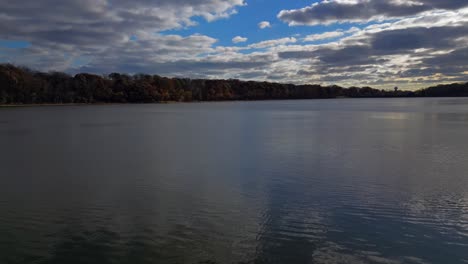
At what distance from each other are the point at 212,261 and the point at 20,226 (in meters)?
3.76

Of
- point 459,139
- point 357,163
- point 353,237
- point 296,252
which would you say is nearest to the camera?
point 296,252

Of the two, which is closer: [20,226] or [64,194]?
[20,226]

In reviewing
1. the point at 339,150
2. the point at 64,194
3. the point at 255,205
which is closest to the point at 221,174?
the point at 255,205

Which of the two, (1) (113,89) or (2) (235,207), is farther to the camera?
(1) (113,89)

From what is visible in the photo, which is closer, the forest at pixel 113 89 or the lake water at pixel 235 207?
the lake water at pixel 235 207

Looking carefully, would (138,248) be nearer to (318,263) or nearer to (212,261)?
(212,261)

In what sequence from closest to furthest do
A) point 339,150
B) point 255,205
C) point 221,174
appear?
point 255,205, point 221,174, point 339,150

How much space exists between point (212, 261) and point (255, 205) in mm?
2645

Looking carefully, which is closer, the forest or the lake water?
the lake water

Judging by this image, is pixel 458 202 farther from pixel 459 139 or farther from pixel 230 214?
pixel 459 139

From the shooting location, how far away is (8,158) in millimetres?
13711

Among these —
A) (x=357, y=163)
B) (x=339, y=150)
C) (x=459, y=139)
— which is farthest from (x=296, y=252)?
(x=459, y=139)

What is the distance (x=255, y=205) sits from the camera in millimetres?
7934

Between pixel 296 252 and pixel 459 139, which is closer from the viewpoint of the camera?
pixel 296 252
